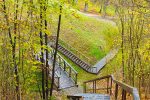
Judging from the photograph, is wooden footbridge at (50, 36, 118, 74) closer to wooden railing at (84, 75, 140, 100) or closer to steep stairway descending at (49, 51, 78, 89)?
wooden railing at (84, 75, 140, 100)

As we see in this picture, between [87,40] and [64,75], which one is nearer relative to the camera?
[64,75]

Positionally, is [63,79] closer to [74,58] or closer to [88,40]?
[74,58]

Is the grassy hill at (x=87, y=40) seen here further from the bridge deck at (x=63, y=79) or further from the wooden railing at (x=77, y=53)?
the bridge deck at (x=63, y=79)

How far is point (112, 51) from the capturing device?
1351 inches

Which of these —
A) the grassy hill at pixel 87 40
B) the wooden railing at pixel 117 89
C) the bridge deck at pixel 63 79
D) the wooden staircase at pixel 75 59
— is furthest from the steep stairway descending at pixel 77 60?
the bridge deck at pixel 63 79

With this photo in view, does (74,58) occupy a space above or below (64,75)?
below

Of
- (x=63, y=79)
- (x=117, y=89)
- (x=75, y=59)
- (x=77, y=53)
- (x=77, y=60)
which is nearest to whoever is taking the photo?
(x=117, y=89)

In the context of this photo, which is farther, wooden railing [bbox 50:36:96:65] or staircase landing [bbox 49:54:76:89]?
wooden railing [bbox 50:36:96:65]

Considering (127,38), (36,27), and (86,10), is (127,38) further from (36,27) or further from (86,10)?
(86,10)

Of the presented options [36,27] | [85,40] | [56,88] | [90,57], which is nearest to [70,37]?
[85,40]

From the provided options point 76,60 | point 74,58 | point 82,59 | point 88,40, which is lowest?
point 82,59

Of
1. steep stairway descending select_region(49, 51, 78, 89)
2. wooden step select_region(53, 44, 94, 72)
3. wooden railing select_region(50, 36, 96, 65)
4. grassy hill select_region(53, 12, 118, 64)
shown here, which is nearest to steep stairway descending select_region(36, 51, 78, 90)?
steep stairway descending select_region(49, 51, 78, 89)

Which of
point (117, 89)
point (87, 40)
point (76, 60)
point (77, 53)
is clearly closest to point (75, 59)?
point (76, 60)

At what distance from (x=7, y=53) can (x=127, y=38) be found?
6895 millimetres
